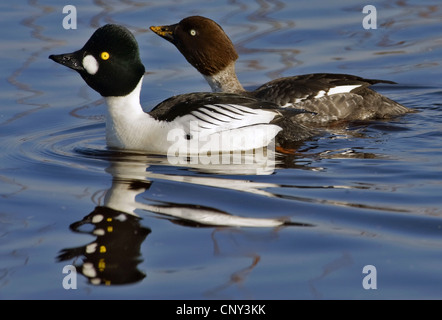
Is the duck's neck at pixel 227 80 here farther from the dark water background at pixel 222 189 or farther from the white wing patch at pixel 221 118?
the white wing patch at pixel 221 118

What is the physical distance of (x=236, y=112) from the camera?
803 cm

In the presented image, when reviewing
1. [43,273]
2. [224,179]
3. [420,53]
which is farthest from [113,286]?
[420,53]

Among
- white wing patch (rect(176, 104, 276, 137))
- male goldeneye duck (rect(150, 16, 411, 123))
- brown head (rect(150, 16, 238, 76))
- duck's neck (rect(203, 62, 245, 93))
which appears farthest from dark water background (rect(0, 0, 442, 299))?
brown head (rect(150, 16, 238, 76))

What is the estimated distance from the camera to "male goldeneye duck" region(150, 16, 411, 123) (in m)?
9.26

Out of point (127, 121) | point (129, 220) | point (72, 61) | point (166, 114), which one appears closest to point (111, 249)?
point (129, 220)

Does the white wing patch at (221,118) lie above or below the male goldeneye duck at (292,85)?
below

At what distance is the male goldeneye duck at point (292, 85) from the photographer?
30.4 feet

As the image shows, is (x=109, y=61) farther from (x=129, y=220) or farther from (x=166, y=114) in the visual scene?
(x=129, y=220)

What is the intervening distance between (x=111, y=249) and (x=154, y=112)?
2.67 meters

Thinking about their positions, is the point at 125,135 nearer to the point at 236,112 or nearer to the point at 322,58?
the point at 236,112

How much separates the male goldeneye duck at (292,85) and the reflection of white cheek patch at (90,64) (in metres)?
1.75

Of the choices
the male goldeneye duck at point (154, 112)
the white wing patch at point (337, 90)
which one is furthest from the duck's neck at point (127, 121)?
the white wing patch at point (337, 90)

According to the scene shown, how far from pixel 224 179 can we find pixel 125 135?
1.31m

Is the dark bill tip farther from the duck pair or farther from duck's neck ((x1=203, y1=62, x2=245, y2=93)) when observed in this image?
duck's neck ((x1=203, y1=62, x2=245, y2=93))
